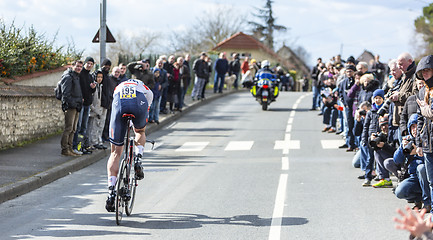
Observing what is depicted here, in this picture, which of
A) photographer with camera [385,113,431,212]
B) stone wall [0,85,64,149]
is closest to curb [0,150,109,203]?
stone wall [0,85,64,149]

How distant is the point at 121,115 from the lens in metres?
9.10

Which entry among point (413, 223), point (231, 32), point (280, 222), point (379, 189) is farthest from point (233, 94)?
point (231, 32)

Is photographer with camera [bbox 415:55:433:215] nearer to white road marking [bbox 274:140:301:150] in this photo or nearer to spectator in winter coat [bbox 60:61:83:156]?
spectator in winter coat [bbox 60:61:83:156]

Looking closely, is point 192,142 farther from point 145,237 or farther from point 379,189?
point 145,237

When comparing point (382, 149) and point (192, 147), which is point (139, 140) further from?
point (192, 147)

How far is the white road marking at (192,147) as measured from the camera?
57.6 feet

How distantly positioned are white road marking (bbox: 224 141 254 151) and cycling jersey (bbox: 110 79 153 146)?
8.73m

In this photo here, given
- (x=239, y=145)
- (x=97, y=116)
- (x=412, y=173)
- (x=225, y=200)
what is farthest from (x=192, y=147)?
(x=412, y=173)

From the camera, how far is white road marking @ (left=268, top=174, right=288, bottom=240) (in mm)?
8391

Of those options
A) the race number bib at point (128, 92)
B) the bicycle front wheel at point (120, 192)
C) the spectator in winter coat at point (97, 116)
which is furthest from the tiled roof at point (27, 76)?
the bicycle front wheel at point (120, 192)

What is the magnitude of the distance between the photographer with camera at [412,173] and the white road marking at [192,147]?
25.5ft

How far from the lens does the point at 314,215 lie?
949 cm

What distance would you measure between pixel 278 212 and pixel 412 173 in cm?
184

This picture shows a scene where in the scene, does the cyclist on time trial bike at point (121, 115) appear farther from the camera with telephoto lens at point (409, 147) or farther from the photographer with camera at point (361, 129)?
the photographer with camera at point (361, 129)
